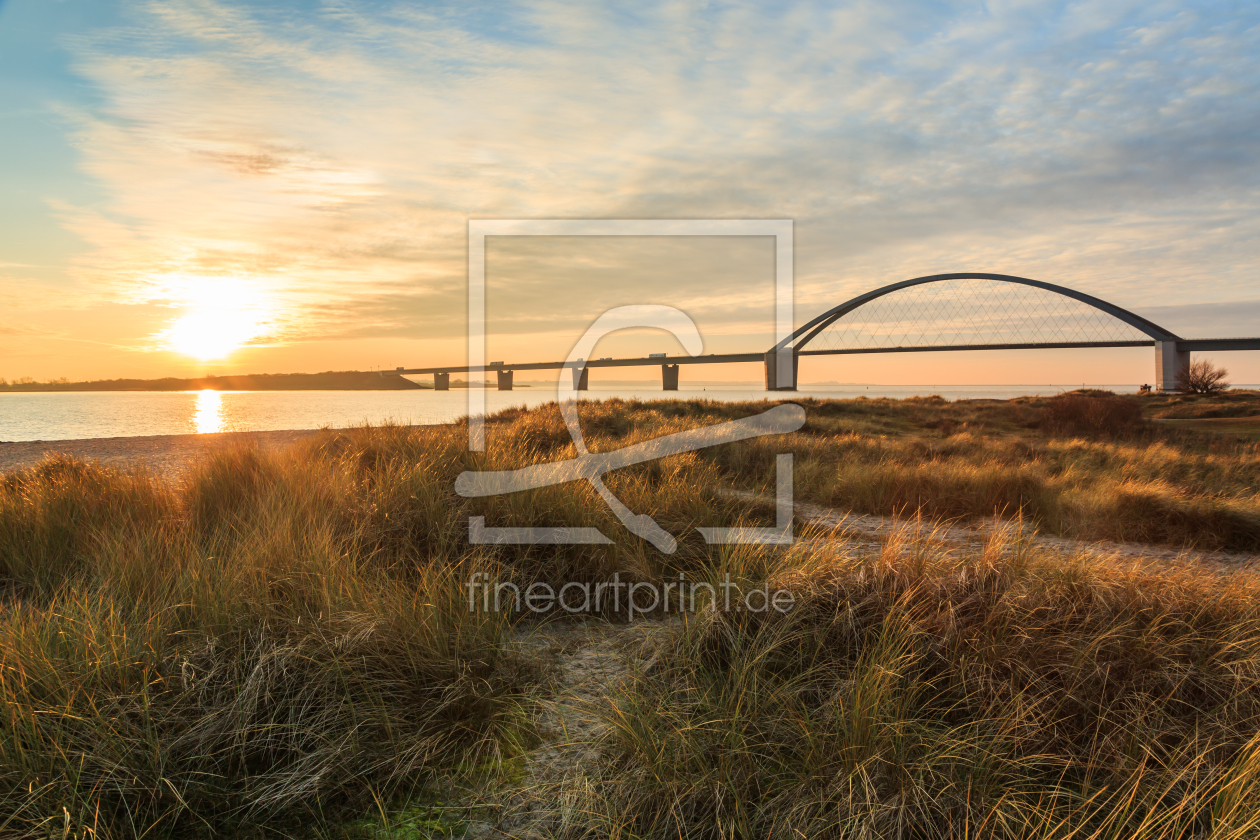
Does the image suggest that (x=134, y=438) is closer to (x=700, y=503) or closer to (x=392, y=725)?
(x=700, y=503)

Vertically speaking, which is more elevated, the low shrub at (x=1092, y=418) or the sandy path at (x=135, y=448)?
the low shrub at (x=1092, y=418)

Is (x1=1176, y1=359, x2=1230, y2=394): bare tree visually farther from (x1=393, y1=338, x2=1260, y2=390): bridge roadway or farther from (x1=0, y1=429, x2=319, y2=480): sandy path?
(x1=0, y1=429, x2=319, y2=480): sandy path

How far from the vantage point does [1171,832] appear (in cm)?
261

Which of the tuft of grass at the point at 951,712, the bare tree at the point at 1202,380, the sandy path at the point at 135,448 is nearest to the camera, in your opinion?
the tuft of grass at the point at 951,712

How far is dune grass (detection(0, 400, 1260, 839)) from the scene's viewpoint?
8.95 ft

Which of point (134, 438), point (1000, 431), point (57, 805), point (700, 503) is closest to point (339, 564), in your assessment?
point (57, 805)

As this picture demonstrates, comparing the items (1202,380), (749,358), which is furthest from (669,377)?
(1202,380)

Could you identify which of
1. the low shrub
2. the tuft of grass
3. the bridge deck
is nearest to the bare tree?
the bridge deck

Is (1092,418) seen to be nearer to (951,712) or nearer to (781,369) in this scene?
(951,712)

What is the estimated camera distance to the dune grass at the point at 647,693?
2729mm

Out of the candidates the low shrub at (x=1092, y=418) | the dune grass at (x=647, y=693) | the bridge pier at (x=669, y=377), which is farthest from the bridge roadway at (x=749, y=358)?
the dune grass at (x=647, y=693)

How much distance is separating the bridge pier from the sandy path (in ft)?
155

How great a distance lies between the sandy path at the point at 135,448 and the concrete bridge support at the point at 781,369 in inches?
1870

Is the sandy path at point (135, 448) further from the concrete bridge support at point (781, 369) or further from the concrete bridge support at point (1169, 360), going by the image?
the concrete bridge support at point (1169, 360)
